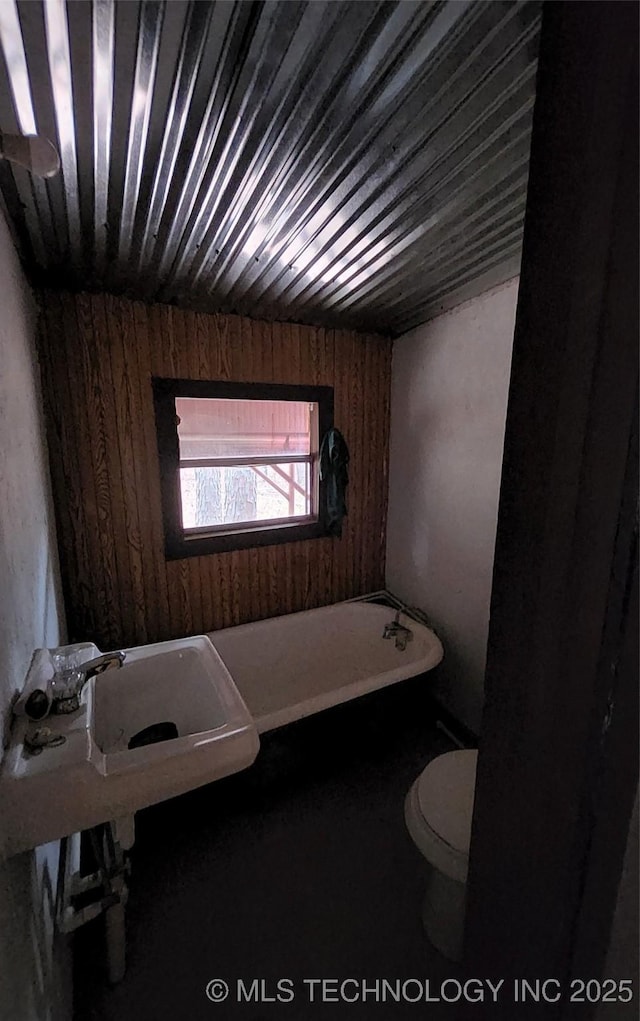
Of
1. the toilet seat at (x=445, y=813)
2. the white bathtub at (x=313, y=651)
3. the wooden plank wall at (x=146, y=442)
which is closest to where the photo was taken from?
the toilet seat at (x=445, y=813)

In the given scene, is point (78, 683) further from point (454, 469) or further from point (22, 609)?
point (454, 469)

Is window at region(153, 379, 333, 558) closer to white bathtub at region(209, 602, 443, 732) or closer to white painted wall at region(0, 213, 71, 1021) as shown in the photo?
white bathtub at region(209, 602, 443, 732)

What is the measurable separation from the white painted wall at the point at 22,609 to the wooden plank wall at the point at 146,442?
0.98ft

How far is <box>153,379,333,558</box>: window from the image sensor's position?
6.81 feet

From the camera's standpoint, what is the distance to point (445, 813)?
4.11 ft

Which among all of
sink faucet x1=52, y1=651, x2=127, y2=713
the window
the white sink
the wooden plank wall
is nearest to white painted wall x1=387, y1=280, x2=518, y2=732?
the wooden plank wall

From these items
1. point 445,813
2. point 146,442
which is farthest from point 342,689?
point 146,442

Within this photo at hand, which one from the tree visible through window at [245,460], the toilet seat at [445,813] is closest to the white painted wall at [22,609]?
the tree visible through window at [245,460]

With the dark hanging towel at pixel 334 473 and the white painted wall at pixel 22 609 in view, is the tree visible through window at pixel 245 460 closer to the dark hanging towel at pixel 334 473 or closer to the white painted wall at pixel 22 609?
the dark hanging towel at pixel 334 473

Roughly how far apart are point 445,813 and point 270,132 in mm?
2010

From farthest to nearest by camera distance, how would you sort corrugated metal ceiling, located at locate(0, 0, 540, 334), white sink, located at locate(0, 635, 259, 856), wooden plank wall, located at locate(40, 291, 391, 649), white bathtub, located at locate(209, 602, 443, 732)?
white bathtub, located at locate(209, 602, 443, 732), wooden plank wall, located at locate(40, 291, 391, 649), white sink, located at locate(0, 635, 259, 856), corrugated metal ceiling, located at locate(0, 0, 540, 334)

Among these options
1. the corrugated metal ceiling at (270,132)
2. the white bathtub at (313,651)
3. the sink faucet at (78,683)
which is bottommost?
the white bathtub at (313,651)

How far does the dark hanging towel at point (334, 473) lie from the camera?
7.86ft

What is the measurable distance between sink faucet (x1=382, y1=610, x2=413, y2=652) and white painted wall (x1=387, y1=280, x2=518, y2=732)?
8.1 inches
